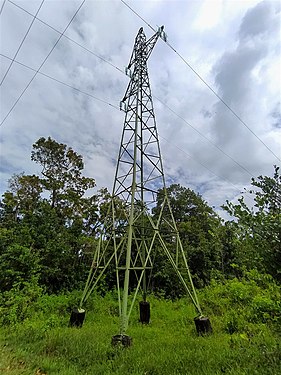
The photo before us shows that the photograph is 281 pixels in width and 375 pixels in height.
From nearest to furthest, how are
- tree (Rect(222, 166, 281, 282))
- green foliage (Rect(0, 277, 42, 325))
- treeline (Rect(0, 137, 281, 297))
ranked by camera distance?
tree (Rect(222, 166, 281, 282))
green foliage (Rect(0, 277, 42, 325))
treeline (Rect(0, 137, 281, 297))

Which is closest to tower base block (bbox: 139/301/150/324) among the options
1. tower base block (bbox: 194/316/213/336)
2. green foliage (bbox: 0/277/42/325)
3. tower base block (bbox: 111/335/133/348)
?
tower base block (bbox: 194/316/213/336)

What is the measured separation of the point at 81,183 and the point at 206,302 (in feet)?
28.1

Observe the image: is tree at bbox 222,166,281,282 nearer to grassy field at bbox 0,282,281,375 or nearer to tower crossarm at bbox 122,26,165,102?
grassy field at bbox 0,282,281,375

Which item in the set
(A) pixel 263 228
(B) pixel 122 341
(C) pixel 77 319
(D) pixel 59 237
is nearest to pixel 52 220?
(D) pixel 59 237

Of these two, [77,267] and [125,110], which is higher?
[125,110]

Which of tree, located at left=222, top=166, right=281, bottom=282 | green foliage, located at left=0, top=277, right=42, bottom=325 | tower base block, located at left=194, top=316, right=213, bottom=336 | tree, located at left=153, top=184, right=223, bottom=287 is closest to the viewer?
tree, located at left=222, top=166, right=281, bottom=282

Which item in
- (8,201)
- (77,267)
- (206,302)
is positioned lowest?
(206,302)

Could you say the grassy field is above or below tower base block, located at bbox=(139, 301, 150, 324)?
below

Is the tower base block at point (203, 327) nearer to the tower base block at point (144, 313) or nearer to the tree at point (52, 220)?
the tower base block at point (144, 313)

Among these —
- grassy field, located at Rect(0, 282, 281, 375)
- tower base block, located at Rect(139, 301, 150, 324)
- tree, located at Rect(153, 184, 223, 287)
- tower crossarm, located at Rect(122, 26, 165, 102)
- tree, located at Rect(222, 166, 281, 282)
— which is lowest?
grassy field, located at Rect(0, 282, 281, 375)

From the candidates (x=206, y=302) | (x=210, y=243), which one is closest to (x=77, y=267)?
(x=206, y=302)

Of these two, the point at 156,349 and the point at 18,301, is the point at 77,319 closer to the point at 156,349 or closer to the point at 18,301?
the point at 156,349

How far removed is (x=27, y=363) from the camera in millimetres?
3293

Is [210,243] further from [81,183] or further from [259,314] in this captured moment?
[259,314]
